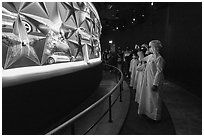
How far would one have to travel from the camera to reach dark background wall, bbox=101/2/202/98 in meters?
6.52

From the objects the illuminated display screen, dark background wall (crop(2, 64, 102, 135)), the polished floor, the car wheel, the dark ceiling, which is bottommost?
the polished floor

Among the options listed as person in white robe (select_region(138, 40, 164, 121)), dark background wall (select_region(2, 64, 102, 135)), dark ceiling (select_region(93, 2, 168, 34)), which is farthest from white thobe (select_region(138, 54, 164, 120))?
dark ceiling (select_region(93, 2, 168, 34))

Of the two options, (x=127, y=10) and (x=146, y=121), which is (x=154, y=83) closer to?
(x=146, y=121)

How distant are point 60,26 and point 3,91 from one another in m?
1.93

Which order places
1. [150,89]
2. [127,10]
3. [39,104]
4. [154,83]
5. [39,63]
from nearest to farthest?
[39,63] → [39,104] → [154,83] → [150,89] → [127,10]

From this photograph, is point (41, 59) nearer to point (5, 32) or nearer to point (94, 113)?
point (5, 32)

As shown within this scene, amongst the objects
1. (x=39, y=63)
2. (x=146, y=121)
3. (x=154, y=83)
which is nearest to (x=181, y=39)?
(x=154, y=83)

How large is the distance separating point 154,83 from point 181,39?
16.4 feet

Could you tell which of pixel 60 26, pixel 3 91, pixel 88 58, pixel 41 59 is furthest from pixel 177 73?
pixel 3 91

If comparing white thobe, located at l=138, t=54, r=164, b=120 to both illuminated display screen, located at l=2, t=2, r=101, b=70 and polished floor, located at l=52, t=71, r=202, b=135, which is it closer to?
polished floor, located at l=52, t=71, r=202, b=135

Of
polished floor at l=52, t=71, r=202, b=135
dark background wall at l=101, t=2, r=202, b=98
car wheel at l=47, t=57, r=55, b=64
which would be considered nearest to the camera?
car wheel at l=47, t=57, r=55, b=64

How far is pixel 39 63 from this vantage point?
338 cm

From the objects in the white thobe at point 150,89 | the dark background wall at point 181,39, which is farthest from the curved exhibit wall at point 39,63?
the dark background wall at point 181,39

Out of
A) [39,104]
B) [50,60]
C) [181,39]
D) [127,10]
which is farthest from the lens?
[127,10]
